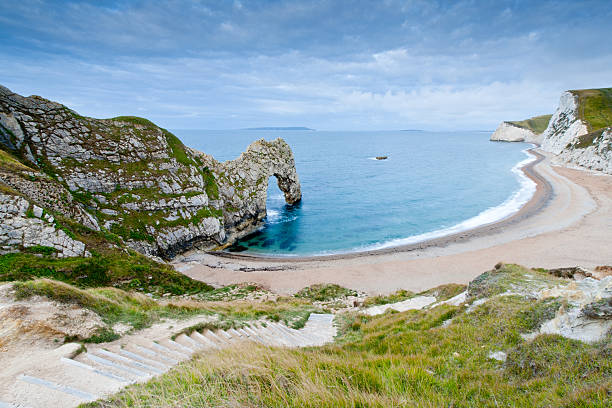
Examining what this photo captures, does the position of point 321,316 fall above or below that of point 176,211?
below

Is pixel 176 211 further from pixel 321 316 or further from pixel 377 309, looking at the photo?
pixel 377 309

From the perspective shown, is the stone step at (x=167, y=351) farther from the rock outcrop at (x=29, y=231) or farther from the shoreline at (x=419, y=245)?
the shoreline at (x=419, y=245)

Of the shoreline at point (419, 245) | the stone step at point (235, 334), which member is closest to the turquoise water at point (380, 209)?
the shoreline at point (419, 245)

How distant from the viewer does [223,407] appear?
334 centimetres

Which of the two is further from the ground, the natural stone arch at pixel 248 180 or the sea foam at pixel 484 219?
the natural stone arch at pixel 248 180

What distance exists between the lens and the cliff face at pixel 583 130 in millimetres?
67675

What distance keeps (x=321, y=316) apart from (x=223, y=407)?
501 inches

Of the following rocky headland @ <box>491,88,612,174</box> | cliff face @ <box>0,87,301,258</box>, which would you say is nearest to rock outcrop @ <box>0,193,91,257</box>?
cliff face @ <box>0,87,301,258</box>

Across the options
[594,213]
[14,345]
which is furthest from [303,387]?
[594,213]

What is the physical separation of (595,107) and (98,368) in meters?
149

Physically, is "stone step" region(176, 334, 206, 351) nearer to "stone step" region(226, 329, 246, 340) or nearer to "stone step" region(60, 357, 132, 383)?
"stone step" region(226, 329, 246, 340)

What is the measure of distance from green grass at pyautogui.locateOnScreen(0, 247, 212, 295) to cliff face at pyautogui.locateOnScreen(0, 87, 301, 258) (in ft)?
18.2

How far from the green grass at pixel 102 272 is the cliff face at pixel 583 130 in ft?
311

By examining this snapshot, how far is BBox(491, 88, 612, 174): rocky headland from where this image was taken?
221ft
